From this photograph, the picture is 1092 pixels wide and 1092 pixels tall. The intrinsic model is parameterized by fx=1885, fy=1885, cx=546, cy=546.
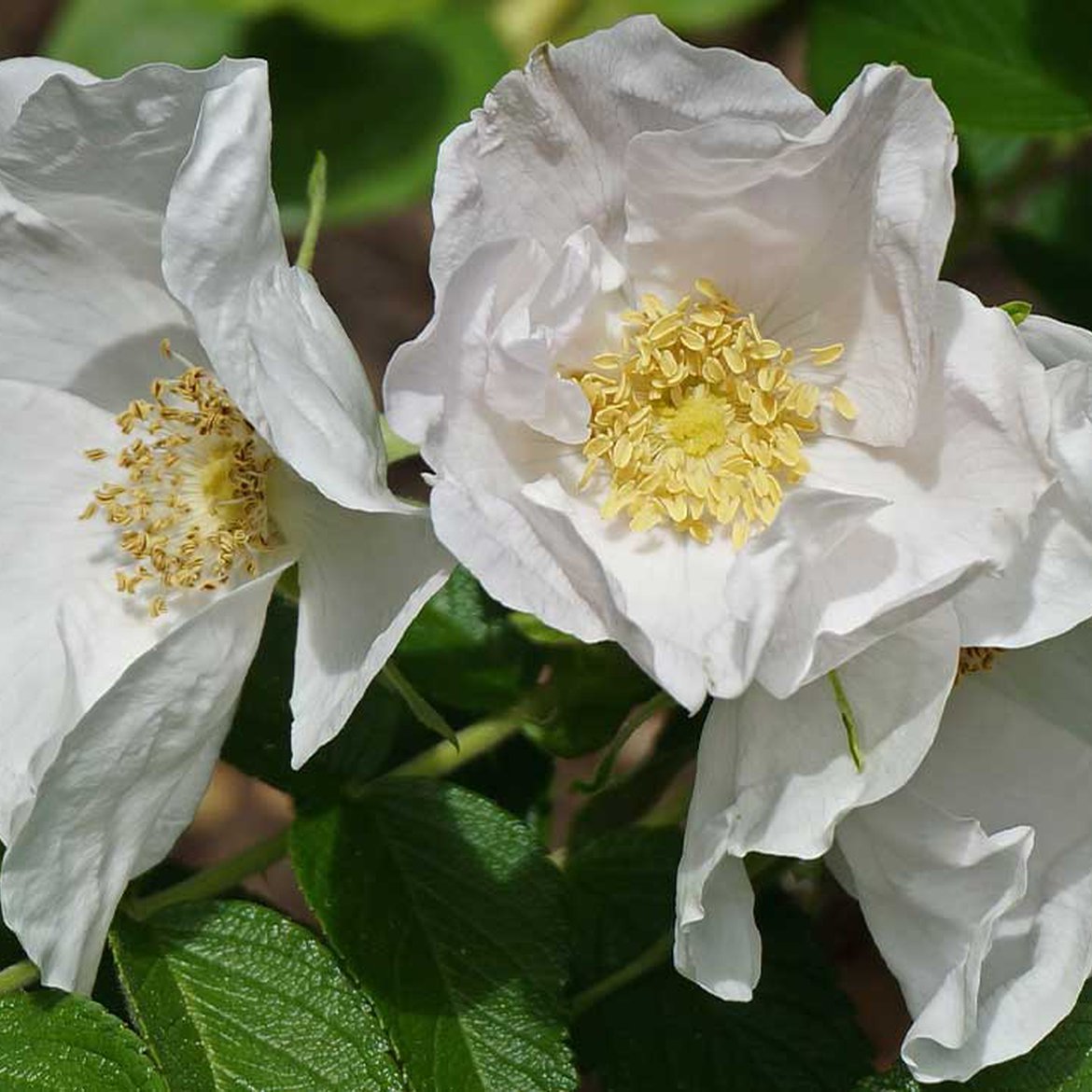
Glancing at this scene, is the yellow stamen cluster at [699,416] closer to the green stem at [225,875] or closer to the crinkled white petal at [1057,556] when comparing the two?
the crinkled white petal at [1057,556]

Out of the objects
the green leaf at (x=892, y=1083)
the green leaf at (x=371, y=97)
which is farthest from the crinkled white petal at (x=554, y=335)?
the green leaf at (x=371, y=97)

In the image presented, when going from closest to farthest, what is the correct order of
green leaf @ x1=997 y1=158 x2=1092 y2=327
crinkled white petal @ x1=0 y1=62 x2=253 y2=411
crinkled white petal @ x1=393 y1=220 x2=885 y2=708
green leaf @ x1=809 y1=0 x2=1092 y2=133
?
crinkled white petal @ x1=393 y1=220 x2=885 y2=708, crinkled white petal @ x1=0 y1=62 x2=253 y2=411, green leaf @ x1=809 y1=0 x2=1092 y2=133, green leaf @ x1=997 y1=158 x2=1092 y2=327

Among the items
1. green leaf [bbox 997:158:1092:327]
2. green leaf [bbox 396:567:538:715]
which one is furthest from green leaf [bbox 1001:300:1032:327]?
green leaf [bbox 997:158:1092:327]

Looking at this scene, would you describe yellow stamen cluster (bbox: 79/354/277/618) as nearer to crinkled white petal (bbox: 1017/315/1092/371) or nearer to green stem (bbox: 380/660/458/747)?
green stem (bbox: 380/660/458/747)

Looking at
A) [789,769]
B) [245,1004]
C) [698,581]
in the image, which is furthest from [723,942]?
[245,1004]

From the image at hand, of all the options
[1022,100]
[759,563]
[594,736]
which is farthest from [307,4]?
[759,563]

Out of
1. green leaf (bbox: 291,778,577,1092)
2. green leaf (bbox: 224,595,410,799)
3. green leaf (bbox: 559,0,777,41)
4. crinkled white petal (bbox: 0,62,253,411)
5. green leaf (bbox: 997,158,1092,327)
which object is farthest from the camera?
green leaf (bbox: 559,0,777,41)

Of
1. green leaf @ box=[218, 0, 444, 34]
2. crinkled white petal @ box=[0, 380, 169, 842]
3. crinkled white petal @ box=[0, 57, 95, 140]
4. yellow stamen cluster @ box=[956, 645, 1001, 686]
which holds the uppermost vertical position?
crinkled white petal @ box=[0, 57, 95, 140]

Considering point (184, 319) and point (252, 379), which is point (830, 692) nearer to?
point (252, 379)
